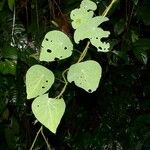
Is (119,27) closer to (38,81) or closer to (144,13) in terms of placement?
(144,13)

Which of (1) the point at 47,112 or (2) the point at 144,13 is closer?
(1) the point at 47,112

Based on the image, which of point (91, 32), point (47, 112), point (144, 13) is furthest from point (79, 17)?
point (144, 13)

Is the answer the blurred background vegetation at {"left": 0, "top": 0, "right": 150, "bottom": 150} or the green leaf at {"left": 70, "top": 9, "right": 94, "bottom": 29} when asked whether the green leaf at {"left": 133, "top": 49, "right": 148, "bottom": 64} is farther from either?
the green leaf at {"left": 70, "top": 9, "right": 94, "bottom": 29}

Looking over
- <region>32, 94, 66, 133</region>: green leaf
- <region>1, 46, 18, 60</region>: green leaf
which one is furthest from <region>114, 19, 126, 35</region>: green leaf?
<region>32, 94, 66, 133</region>: green leaf

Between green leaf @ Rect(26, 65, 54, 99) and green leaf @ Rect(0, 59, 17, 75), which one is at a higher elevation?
green leaf @ Rect(26, 65, 54, 99)

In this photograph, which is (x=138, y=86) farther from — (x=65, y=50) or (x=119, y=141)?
(x=65, y=50)

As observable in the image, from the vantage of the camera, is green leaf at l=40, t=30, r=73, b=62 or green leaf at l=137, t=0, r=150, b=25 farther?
green leaf at l=137, t=0, r=150, b=25

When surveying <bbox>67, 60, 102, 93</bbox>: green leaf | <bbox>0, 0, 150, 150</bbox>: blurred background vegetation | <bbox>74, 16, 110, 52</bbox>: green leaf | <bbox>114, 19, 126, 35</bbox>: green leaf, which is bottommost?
<bbox>0, 0, 150, 150</bbox>: blurred background vegetation

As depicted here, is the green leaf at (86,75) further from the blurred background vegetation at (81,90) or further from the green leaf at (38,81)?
the blurred background vegetation at (81,90)
